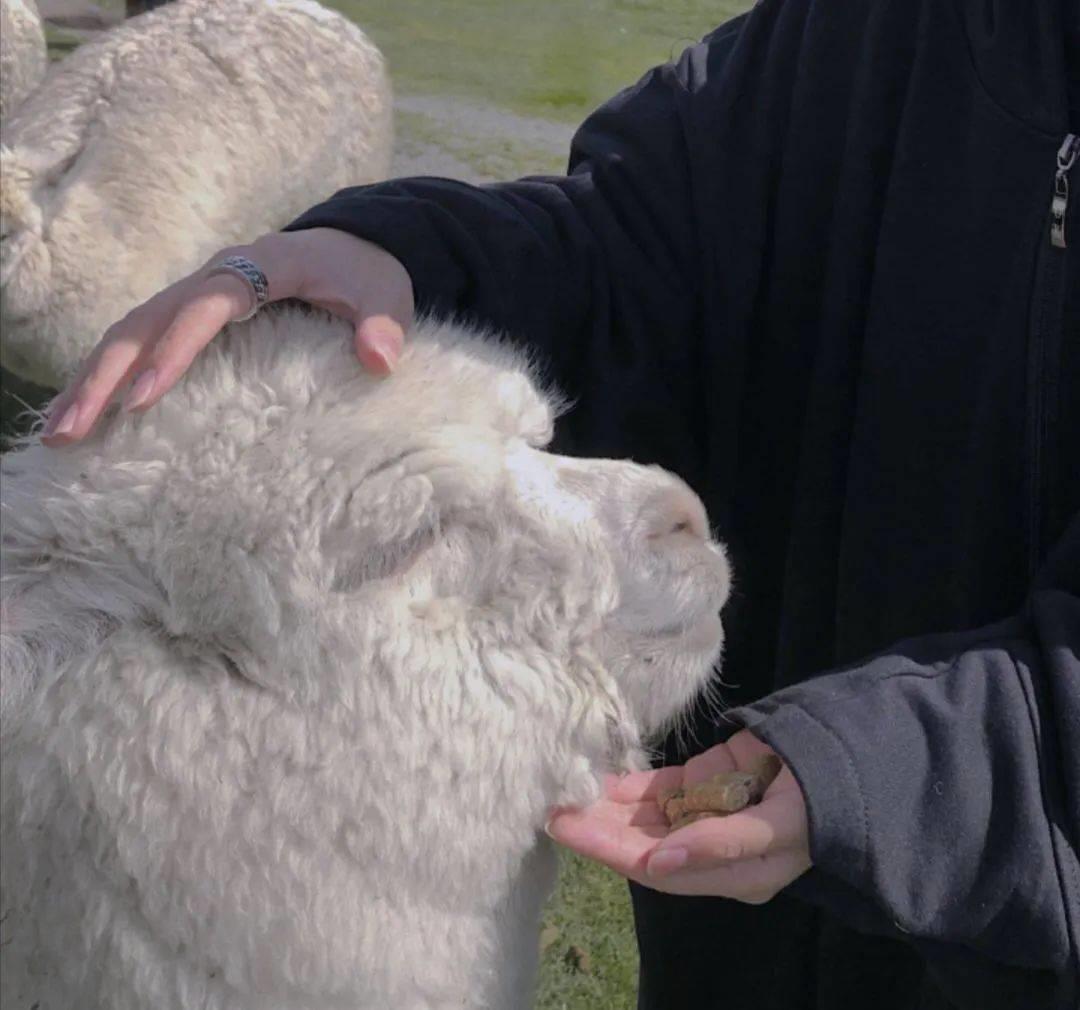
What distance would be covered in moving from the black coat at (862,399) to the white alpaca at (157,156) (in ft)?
7.35

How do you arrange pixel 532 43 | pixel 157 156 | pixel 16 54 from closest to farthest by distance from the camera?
pixel 157 156 < pixel 16 54 < pixel 532 43

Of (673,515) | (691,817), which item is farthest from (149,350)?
(691,817)

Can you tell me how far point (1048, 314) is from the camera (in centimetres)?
122

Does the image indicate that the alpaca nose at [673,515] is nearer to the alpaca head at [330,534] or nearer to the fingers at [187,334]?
the alpaca head at [330,534]

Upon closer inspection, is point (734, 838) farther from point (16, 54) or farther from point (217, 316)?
point (16, 54)

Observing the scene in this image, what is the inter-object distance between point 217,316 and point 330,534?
0.69 feet

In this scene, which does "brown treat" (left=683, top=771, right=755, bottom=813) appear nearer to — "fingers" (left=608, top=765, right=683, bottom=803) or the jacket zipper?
"fingers" (left=608, top=765, right=683, bottom=803)

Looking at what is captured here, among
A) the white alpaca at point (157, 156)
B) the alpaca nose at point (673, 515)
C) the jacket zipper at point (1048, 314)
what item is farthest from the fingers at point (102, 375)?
the white alpaca at point (157, 156)

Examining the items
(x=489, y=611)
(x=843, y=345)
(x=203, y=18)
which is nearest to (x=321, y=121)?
(x=203, y=18)

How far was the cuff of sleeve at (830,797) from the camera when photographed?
103 cm

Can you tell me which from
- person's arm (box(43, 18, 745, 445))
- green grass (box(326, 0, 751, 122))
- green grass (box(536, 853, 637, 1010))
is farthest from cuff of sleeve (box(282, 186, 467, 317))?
green grass (box(326, 0, 751, 122))

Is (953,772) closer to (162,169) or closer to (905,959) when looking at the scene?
(905,959)

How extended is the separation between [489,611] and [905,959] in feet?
2.71

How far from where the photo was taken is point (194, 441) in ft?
3.50
